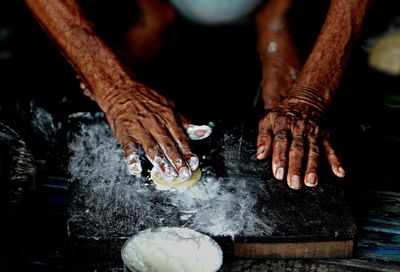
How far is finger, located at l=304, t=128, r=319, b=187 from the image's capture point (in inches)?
84.1

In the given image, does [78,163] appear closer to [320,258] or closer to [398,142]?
[320,258]

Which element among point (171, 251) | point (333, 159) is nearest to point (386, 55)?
point (333, 159)

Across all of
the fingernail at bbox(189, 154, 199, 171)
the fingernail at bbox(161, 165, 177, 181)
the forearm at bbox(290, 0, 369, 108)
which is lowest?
the fingernail at bbox(161, 165, 177, 181)

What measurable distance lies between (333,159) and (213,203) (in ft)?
1.68

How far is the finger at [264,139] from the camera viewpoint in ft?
7.44

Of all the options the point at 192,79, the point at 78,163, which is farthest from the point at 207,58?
the point at 78,163

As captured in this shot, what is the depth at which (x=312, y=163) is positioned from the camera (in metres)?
2.19

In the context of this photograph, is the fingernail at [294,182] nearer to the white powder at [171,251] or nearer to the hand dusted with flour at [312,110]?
the hand dusted with flour at [312,110]

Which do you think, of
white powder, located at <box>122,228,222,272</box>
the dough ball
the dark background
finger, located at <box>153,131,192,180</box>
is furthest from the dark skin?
the dough ball

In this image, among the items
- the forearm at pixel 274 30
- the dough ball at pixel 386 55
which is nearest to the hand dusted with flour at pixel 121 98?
the forearm at pixel 274 30

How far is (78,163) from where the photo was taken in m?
2.29

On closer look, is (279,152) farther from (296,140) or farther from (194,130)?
(194,130)

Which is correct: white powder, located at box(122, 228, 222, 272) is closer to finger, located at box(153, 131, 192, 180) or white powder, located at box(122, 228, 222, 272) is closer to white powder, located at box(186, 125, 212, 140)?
finger, located at box(153, 131, 192, 180)

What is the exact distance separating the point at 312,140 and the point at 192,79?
1.10 meters
